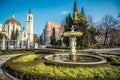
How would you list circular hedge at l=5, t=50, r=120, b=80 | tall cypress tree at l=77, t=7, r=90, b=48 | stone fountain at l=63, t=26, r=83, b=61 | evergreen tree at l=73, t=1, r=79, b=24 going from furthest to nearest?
evergreen tree at l=73, t=1, r=79, b=24, tall cypress tree at l=77, t=7, r=90, b=48, stone fountain at l=63, t=26, r=83, b=61, circular hedge at l=5, t=50, r=120, b=80

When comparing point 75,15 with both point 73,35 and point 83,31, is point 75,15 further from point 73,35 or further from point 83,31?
point 73,35

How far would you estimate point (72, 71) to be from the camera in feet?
29.7

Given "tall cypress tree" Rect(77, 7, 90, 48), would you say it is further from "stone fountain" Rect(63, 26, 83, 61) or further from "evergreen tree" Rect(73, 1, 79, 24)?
"stone fountain" Rect(63, 26, 83, 61)

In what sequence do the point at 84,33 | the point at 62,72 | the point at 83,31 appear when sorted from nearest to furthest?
the point at 62,72
the point at 84,33
the point at 83,31

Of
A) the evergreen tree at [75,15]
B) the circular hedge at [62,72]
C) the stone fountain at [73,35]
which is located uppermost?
the evergreen tree at [75,15]

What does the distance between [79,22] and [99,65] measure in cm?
2796

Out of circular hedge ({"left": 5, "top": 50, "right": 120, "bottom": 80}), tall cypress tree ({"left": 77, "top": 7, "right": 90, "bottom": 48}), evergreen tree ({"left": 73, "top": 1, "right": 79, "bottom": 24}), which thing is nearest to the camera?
circular hedge ({"left": 5, "top": 50, "right": 120, "bottom": 80})

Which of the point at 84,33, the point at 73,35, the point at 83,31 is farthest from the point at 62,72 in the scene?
the point at 83,31

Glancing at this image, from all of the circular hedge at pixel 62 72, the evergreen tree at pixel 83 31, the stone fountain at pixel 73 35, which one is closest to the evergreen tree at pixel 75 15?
the evergreen tree at pixel 83 31

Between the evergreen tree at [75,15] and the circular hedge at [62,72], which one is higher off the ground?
the evergreen tree at [75,15]

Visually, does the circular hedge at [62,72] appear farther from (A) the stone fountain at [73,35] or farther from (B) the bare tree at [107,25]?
(B) the bare tree at [107,25]

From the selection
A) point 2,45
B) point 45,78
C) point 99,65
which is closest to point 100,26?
point 2,45

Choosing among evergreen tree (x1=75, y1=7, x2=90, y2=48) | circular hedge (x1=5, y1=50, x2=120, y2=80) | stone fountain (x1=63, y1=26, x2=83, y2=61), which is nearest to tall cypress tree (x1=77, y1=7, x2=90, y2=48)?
evergreen tree (x1=75, y1=7, x2=90, y2=48)

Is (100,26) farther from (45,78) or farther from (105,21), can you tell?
(45,78)
